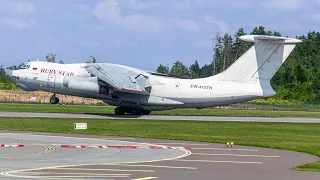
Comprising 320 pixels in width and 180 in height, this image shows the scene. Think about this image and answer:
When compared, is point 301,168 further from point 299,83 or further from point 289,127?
point 299,83

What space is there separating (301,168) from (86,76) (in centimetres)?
3788

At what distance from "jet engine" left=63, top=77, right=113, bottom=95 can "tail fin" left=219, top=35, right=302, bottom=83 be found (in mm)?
10684

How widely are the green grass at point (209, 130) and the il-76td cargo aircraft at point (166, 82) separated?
655 cm

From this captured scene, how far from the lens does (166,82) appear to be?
2232 inches

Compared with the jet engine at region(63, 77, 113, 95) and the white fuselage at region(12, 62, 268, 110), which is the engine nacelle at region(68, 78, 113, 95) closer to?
the jet engine at region(63, 77, 113, 95)

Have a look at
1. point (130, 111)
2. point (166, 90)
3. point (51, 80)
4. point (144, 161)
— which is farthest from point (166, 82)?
point (144, 161)

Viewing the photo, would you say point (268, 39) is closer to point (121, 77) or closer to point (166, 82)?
point (166, 82)

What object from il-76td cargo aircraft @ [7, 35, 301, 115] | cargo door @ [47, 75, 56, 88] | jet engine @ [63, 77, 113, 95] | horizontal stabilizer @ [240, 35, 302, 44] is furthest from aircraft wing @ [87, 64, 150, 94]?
horizontal stabilizer @ [240, 35, 302, 44]

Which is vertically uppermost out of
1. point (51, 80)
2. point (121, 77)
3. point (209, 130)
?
point (121, 77)

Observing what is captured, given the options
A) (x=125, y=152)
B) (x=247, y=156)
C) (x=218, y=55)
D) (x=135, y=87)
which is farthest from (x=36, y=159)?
(x=218, y=55)

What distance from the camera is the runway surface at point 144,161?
18.6 meters

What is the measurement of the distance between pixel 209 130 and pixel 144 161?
19062 mm

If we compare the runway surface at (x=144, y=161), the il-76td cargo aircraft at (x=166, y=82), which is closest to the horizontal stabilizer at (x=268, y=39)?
the il-76td cargo aircraft at (x=166, y=82)

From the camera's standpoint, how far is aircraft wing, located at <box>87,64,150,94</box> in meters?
54.2
